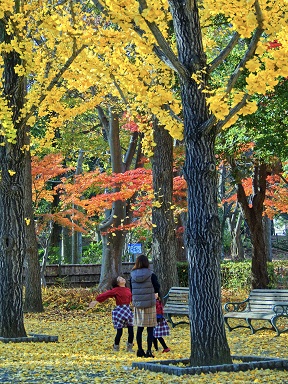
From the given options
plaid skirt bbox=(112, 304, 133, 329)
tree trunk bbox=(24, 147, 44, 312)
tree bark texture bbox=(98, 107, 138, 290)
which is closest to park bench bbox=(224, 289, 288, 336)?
plaid skirt bbox=(112, 304, 133, 329)

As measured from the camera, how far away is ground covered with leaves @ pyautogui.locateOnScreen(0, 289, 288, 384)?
329 inches

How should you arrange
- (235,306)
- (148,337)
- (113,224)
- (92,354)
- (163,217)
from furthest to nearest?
(113,224), (163,217), (235,306), (92,354), (148,337)

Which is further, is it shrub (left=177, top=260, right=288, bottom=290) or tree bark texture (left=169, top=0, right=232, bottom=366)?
shrub (left=177, top=260, right=288, bottom=290)

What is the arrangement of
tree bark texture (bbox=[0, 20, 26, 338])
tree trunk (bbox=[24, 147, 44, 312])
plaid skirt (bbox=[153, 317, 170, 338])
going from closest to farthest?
plaid skirt (bbox=[153, 317, 170, 338]), tree bark texture (bbox=[0, 20, 26, 338]), tree trunk (bbox=[24, 147, 44, 312])

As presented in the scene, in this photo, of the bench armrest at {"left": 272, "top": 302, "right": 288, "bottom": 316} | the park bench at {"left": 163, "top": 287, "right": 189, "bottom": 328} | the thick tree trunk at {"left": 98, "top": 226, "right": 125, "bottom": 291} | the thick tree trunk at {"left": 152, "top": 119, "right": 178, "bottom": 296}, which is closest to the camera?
the bench armrest at {"left": 272, "top": 302, "right": 288, "bottom": 316}

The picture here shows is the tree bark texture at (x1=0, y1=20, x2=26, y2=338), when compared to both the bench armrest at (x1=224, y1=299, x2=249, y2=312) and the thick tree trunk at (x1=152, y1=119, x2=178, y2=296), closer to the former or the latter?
the bench armrest at (x1=224, y1=299, x2=249, y2=312)

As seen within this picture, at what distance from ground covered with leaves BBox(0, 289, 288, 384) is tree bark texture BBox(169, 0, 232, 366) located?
1.96 feet

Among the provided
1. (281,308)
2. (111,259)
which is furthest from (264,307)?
(111,259)

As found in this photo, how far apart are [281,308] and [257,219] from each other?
669 cm

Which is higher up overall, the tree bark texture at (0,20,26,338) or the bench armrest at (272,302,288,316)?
the tree bark texture at (0,20,26,338)

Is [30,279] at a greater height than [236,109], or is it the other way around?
[236,109]

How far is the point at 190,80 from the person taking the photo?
30.8 ft

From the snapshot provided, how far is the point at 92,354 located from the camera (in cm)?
1158

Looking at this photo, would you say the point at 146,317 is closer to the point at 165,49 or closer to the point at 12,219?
the point at 12,219
